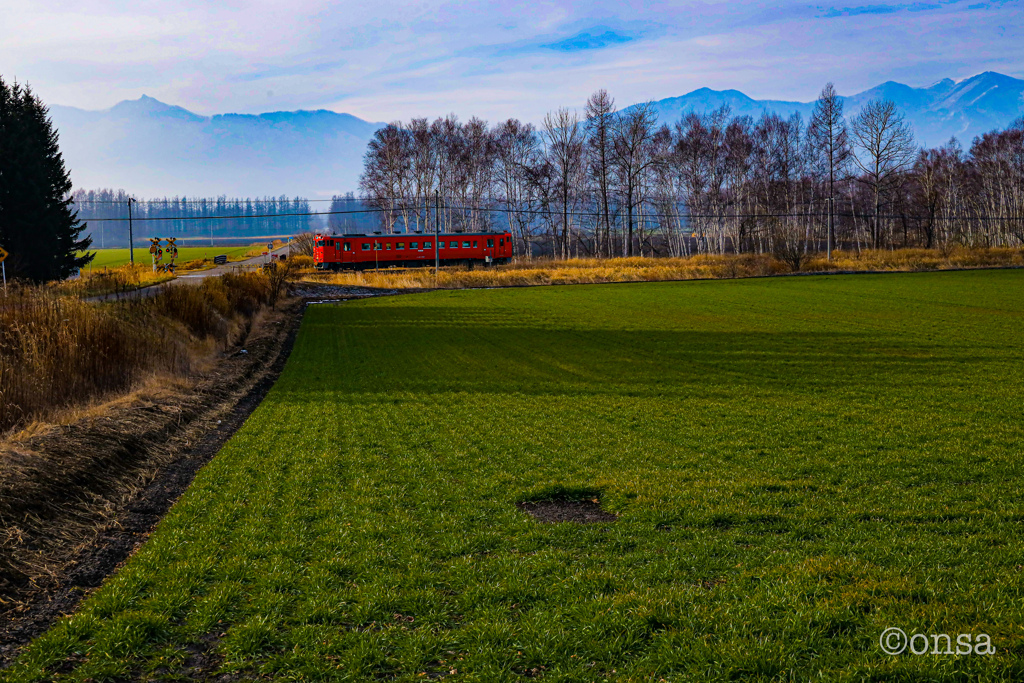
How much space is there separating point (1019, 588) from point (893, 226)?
9905 cm

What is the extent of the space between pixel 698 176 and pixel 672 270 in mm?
28018

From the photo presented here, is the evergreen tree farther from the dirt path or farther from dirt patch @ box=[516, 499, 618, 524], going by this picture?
dirt patch @ box=[516, 499, 618, 524]

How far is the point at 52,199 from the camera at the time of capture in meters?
39.6

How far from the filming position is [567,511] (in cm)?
742

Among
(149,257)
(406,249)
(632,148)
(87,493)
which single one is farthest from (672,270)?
(149,257)

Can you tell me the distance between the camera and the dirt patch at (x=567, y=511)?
7113 millimetres

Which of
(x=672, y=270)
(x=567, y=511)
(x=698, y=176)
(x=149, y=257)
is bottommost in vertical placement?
(x=567, y=511)

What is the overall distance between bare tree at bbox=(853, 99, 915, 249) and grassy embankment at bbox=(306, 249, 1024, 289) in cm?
1700

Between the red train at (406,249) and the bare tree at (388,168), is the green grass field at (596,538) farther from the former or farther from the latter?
the bare tree at (388,168)

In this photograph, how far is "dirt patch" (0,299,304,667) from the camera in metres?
5.79

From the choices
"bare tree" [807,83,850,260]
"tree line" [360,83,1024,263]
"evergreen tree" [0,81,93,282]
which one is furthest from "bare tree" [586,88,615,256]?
"evergreen tree" [0,81,93,282]

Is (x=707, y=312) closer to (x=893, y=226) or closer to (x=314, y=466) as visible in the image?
(x=314, y=466)

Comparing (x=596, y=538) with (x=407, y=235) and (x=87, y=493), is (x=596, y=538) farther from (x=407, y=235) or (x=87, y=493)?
(x=407, y=235)

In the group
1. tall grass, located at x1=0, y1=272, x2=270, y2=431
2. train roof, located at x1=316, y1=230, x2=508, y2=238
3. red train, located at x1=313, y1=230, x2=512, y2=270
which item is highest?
train roof, located at x1=316, y1=230, x2=508, y2=238
